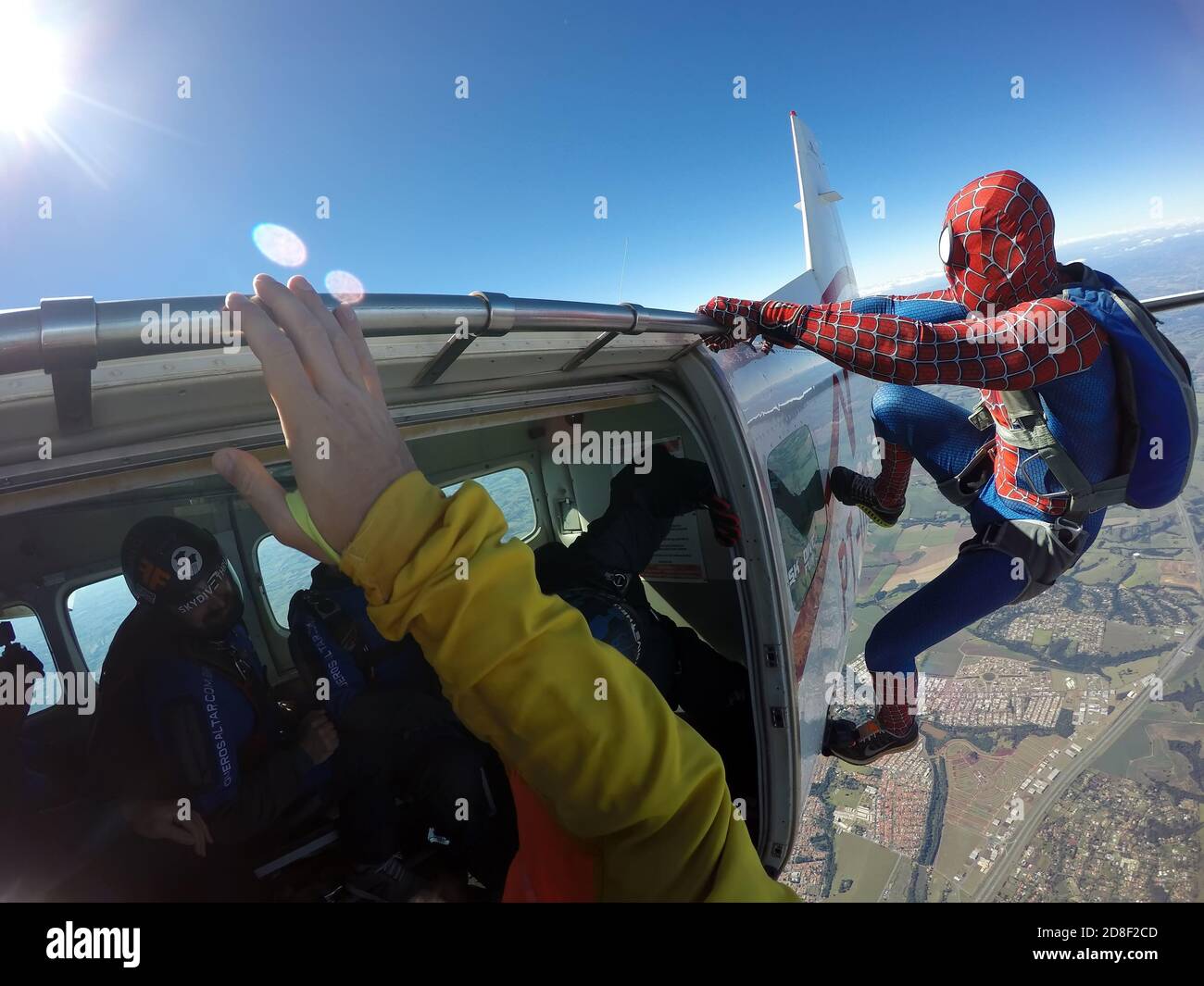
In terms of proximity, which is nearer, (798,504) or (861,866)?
(798,504)

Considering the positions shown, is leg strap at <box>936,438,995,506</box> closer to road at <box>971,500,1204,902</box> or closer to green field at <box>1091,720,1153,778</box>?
road at <box>971,500,1204,902</box>

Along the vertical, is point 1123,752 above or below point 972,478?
below

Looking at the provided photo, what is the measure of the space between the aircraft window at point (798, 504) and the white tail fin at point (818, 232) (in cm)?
206

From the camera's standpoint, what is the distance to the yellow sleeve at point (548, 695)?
0.53m

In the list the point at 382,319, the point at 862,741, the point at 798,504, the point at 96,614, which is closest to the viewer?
the point at 382,319

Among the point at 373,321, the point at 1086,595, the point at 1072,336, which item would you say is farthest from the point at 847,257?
the point at 1086,595

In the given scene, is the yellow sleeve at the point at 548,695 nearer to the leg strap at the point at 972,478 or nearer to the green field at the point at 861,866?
the leg strap at the point at 972,478

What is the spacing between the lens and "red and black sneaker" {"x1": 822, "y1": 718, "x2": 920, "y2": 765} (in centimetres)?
250

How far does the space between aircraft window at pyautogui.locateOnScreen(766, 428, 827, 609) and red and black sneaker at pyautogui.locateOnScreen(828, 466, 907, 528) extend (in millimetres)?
259

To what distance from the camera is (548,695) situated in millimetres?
566

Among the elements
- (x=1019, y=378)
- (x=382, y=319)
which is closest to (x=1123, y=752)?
(x=1019, y=378)

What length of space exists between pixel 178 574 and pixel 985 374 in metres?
3.11

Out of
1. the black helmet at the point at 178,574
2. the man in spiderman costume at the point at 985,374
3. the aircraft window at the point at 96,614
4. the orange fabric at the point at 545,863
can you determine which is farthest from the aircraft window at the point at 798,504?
the aircraft window at the point at 96,614

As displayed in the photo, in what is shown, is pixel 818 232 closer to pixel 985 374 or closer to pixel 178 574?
pixel 985 374
